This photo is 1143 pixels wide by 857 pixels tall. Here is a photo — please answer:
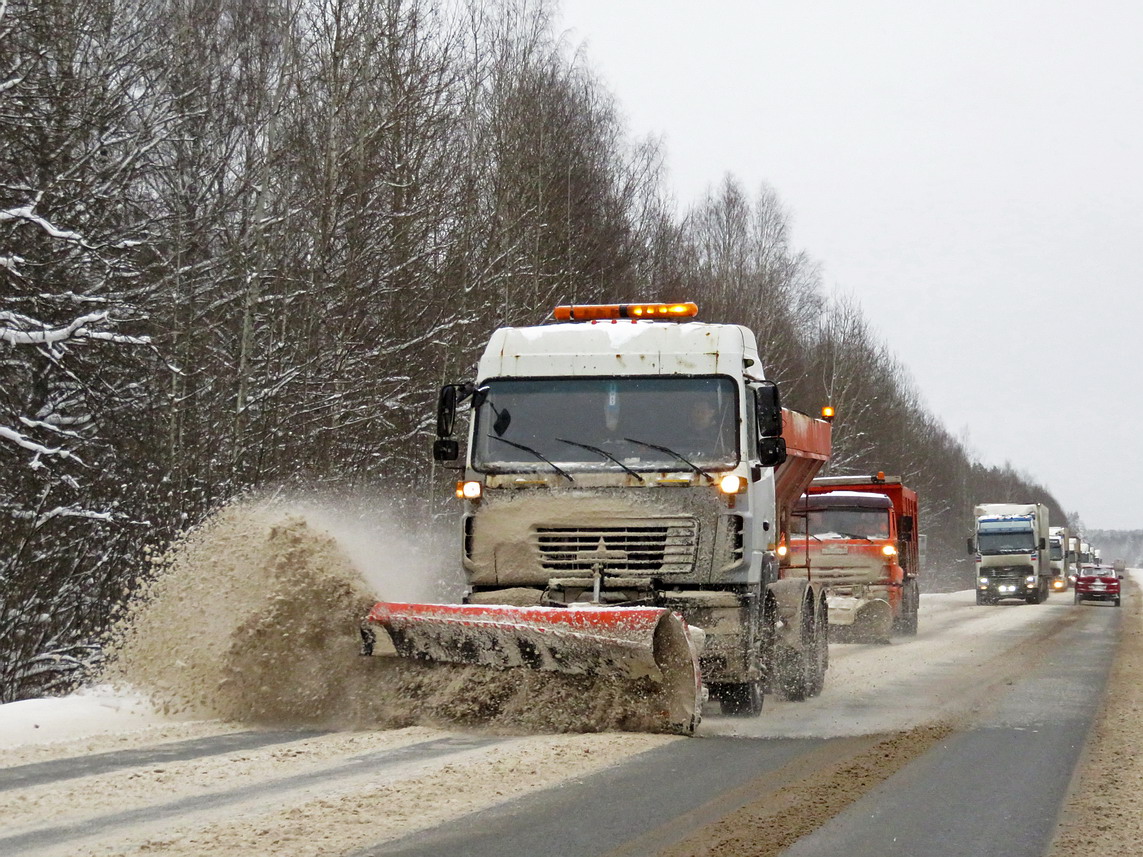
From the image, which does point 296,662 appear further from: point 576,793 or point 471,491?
point 576,793

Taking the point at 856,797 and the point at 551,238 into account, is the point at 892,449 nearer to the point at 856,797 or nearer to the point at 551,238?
the point at 551,238

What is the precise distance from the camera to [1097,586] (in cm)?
4497

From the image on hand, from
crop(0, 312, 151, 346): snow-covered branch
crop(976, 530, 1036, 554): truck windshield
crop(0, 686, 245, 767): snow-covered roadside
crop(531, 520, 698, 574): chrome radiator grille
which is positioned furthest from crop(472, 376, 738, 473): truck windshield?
crop(976, 530, 1036, 554): truck windshield

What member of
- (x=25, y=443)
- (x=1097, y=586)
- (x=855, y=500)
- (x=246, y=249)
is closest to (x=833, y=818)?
(x=25, y=443)

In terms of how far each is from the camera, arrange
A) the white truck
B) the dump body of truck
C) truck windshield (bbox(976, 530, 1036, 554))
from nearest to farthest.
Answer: the dump body of truck
truck windshield (bbox(976, 530, 1036, 554))
the white truck

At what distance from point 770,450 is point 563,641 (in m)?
2.30

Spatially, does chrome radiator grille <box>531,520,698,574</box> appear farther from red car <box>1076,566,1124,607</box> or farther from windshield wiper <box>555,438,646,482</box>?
red car <box>1076,566,1124,607</box>

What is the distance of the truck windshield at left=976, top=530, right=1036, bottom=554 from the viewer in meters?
44.3

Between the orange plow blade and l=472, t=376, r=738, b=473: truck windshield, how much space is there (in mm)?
1420

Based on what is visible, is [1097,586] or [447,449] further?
[1097,586]

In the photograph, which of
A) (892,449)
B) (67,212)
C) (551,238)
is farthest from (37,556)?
(892,449)

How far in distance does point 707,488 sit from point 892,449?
60077 mm

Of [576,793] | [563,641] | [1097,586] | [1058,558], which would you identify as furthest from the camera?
[1058,558]

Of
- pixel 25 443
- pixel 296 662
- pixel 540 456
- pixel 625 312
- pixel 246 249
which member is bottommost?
pixel 296 662
